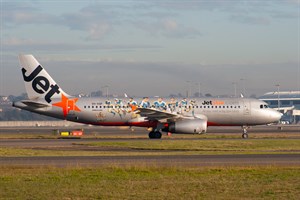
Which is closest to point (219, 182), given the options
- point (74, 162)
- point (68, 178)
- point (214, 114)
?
point (68, 178)

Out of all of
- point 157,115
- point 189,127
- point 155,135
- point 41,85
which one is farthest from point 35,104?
point 189,127

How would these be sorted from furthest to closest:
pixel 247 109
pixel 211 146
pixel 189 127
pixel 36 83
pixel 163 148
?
pixel 247 109 → pixel 36 83 → pixel 189 127 → pixel 211 146 → pixel 163 148

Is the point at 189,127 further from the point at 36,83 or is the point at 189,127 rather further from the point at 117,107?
the point at 36,83

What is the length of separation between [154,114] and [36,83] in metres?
11.6

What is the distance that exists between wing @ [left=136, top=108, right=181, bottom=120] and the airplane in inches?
3.9

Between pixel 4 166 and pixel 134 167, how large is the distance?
627 centimetres

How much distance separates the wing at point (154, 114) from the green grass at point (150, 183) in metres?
31.9

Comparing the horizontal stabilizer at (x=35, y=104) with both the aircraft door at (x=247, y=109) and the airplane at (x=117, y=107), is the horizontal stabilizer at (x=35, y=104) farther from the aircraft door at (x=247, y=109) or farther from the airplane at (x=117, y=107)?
the aircraft door at (x=247, y=109)

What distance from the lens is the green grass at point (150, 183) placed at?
2121cm

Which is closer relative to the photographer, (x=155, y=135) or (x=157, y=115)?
(x=155, y=135)

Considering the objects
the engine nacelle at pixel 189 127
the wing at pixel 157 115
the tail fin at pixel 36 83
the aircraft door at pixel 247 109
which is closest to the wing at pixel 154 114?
the wing at pixel 157 115

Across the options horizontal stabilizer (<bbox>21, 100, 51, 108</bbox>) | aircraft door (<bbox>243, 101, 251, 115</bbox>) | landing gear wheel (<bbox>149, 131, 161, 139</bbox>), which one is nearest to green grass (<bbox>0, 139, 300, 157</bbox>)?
landing gear wheel (<bbox>149, 131, 161, 139</bbox>)

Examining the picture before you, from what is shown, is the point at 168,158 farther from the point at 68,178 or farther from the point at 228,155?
the point at 68,178

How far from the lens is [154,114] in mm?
62531
